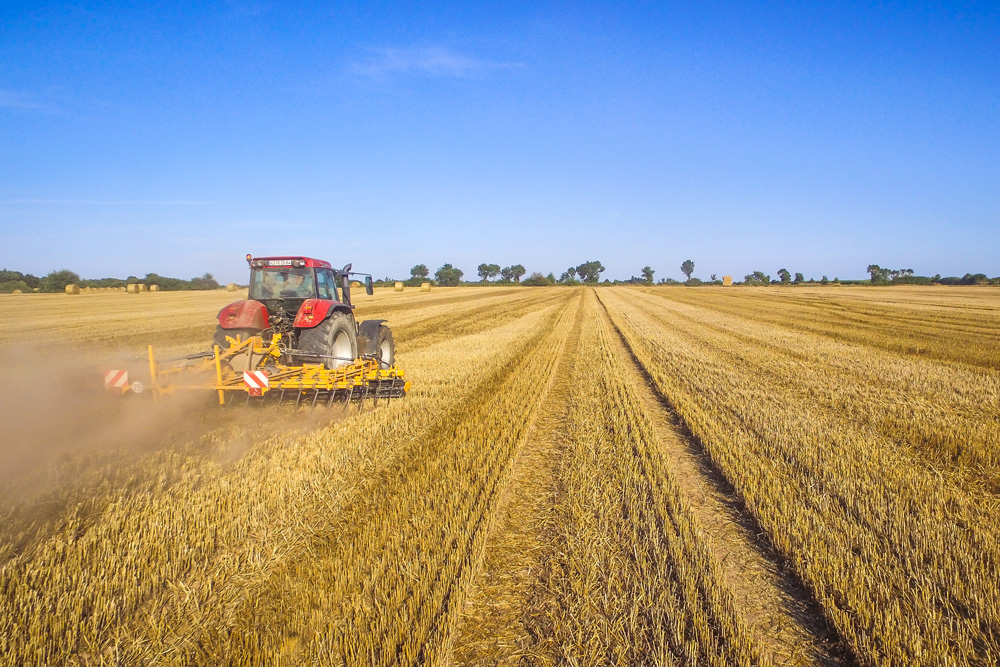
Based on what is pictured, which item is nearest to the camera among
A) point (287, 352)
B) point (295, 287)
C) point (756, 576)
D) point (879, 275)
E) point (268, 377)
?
point (756, 576)

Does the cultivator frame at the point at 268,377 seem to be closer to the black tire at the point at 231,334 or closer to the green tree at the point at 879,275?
the black tire at the point at 231,334

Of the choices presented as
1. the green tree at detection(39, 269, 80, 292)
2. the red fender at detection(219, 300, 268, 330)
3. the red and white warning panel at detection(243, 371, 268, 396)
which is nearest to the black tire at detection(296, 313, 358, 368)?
the red fender at detection(219, 300, 268, 330)

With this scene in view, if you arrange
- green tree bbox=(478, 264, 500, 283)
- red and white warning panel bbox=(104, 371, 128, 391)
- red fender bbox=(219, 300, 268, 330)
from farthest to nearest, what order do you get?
green tree bbox=(478, 264, 500, 283) → red fender bbox=(219, 300, 268, 330) → red and white warning panel bbox=(104, 371, 128, 391)

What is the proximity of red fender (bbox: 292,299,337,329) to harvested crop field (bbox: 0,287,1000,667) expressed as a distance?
1325 millimetres

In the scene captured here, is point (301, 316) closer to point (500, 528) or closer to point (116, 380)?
point (116, 380)

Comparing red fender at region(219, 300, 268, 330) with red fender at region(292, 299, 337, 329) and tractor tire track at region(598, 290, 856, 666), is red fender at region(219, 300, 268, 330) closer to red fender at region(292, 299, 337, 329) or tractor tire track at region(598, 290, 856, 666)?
red fender at region(292, 299, 337, 329)

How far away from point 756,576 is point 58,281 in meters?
64.6

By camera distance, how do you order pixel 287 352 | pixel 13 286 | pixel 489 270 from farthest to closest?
1. pixel 489 270
2. pixel 13 286
3. pixel 287 352

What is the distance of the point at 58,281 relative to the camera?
1980 inches

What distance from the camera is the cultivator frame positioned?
21.5ft

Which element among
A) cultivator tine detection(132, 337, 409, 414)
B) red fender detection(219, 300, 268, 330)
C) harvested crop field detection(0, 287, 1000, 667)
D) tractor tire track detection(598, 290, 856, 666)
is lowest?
tractor tire track detection(598, 290, 856, 666)

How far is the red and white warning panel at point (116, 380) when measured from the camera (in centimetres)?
642

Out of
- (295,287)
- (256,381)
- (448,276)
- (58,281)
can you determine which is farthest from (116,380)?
(448,276)

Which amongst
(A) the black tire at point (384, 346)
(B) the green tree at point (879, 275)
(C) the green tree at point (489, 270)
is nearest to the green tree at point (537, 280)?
(C) the green tree at point (489, 270)
